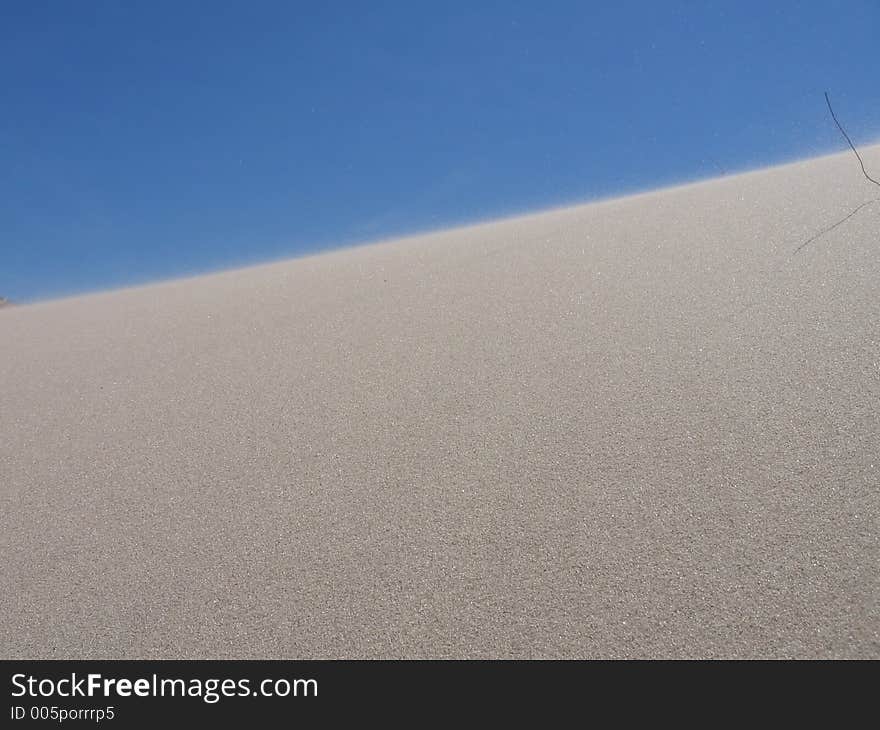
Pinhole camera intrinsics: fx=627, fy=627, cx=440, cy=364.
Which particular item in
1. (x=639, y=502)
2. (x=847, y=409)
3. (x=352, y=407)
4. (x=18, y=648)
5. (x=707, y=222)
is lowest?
(x=18, y=648)

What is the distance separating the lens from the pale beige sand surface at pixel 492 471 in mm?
993

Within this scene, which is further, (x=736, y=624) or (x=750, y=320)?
(x=750, y=320)

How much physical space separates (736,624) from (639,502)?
281mm

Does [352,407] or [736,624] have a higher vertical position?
[352,407]

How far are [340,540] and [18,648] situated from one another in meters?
0.57

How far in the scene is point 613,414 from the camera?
4.70ft

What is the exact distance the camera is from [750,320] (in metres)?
1.77

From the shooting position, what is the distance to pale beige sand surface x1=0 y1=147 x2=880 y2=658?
3.26 feet

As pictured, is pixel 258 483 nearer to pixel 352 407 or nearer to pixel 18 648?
pixel 352 407

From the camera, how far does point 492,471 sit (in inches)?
52.4

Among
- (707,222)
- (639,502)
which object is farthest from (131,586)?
(707,222)
